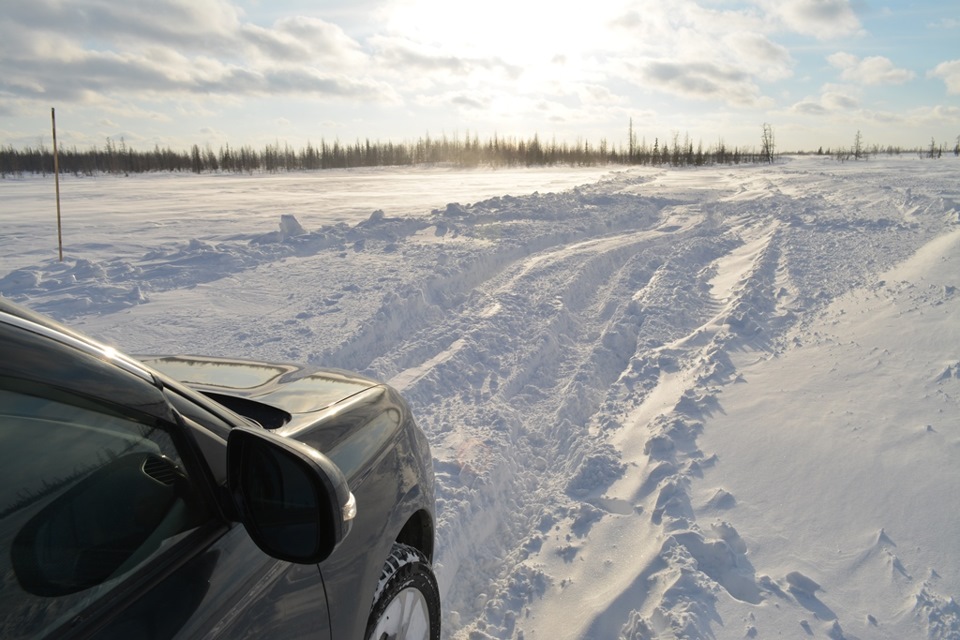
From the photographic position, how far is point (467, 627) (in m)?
2.93

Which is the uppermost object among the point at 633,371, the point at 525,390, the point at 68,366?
the point at 68,366

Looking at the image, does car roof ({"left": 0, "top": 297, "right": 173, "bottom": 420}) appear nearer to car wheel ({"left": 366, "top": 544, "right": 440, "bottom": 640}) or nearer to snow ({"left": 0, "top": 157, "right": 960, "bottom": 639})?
car wheel ({"left": 366, "top": 544, "right": 440, "bottom": 640})

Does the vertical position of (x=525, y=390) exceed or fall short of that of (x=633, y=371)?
it falls short

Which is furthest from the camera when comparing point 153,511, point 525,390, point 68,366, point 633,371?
point 633,371

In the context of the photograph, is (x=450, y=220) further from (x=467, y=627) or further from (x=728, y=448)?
(x=467, y=627)

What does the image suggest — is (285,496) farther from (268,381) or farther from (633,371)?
(633,371)

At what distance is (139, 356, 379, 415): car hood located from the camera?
2.15 meters

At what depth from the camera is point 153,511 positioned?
129 cm

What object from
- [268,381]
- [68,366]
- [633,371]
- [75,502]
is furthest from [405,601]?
[633,371]

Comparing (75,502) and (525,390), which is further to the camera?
(525,390)

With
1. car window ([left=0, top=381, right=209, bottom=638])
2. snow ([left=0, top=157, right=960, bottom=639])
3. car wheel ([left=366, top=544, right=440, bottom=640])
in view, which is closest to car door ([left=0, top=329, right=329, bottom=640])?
car window ([left=0, top=381, right=209, bottom=638])

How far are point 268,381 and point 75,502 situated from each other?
1.23 metres

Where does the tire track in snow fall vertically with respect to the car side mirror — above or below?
below

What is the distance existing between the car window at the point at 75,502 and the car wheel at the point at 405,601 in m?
0.82
